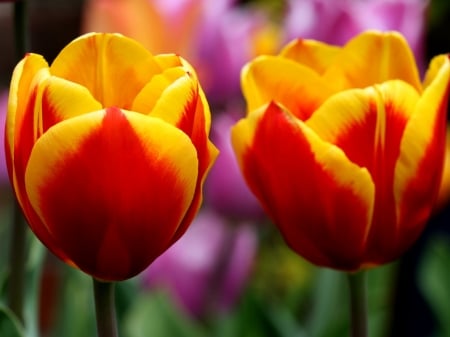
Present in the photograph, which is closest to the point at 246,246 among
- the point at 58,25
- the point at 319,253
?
the point at 319,253

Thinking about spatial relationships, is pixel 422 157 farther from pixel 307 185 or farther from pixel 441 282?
pixel 441 282

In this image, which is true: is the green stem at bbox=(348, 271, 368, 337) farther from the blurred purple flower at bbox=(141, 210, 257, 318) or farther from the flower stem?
the blurred purple flower at bbox=(141, 210, 257, 318)

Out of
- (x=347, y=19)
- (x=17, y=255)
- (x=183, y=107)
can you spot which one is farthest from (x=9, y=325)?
(x=347, y=19)

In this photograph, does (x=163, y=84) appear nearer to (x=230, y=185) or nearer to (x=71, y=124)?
(x=71, y=124)

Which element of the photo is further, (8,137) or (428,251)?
(428,251)

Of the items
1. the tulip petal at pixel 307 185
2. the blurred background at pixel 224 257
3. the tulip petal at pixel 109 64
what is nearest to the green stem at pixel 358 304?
the tulip petal at pixel 307 185

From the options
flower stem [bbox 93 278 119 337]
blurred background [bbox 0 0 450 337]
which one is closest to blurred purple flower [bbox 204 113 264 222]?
blurred background [bbox 0 0 450 337]
